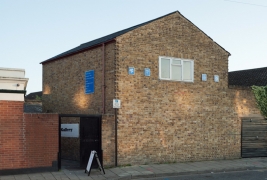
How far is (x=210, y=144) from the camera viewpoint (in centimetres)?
1794

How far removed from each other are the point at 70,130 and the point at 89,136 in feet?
8.18

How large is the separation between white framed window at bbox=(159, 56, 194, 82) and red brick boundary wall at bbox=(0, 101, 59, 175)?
571 centimetres

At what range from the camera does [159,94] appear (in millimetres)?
16562

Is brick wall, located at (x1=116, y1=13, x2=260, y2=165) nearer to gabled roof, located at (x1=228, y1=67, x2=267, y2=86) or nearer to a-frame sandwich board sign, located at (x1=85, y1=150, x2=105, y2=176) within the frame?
a-frame sandwich board sign, located at (x1=85, y1=150, x2=105, y2=176)

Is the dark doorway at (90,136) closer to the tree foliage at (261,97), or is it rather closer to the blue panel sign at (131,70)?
the blue panel sign at (131,70)

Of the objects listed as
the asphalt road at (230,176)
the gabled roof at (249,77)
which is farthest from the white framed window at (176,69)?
the gabled roof at (249,77)

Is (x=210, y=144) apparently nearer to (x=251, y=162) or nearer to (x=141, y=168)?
(x=251, y=162)

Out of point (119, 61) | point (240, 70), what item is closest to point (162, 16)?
point (119, 61)

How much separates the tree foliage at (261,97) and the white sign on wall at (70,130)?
9.83 meters

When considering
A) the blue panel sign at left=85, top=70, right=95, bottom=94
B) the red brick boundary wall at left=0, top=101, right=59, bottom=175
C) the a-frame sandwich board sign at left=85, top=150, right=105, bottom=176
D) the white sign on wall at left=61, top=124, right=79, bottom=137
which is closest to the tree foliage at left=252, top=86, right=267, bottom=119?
the blue panel sign at left=85, top=70, right=95, bottom=94

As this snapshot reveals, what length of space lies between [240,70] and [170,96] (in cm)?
1496

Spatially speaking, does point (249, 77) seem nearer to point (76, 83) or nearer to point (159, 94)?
point (159, 94)

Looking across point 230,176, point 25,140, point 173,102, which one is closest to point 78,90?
point 173,102

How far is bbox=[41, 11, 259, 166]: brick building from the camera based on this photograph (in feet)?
50.9
